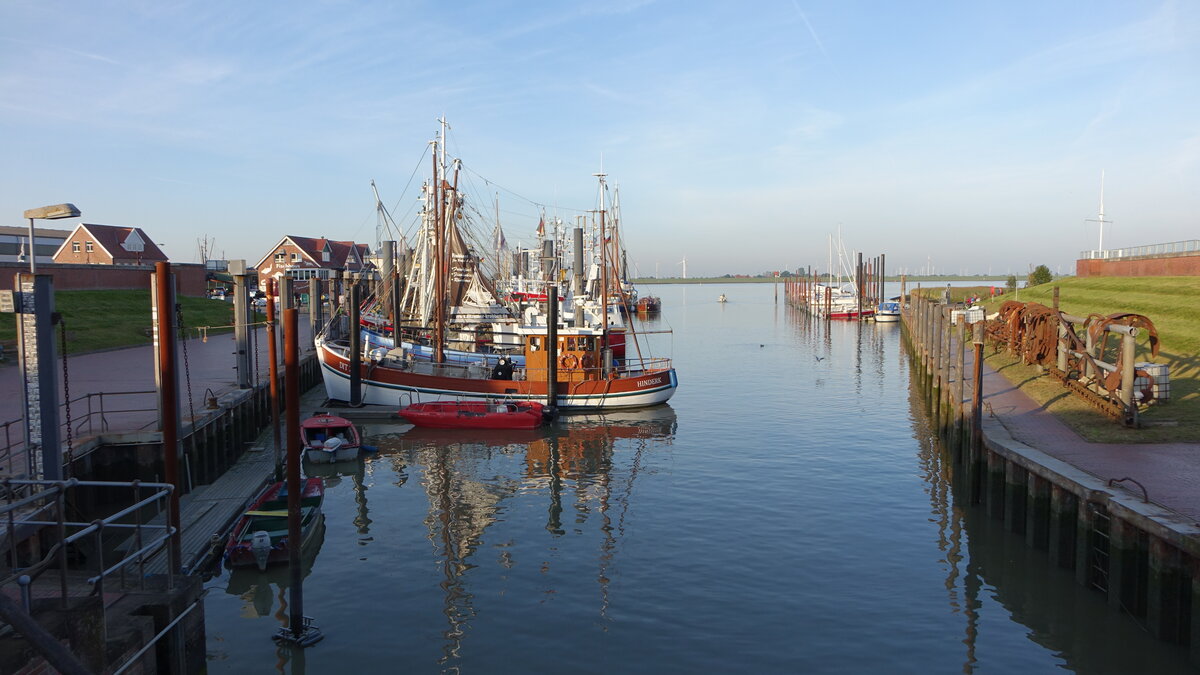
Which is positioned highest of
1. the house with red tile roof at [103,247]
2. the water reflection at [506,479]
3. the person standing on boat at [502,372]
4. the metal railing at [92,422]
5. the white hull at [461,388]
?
the house with red tile roof at [103,247]

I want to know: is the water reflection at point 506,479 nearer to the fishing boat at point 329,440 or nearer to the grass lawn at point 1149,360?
the fishing boat at point 329,440

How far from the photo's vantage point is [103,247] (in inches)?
3012

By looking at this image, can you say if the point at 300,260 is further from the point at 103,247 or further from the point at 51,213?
the point at 51,213

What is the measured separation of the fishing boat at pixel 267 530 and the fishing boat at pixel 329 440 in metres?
6.93

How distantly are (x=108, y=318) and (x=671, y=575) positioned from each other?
4452cm

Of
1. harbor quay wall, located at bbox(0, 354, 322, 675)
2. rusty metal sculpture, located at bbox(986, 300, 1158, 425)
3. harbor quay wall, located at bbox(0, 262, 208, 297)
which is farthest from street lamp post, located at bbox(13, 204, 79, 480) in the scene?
harbor quay wall, located at bbox(0, 262, 208, 297)

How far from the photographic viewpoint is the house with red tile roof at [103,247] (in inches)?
3019

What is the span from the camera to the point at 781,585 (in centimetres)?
1493

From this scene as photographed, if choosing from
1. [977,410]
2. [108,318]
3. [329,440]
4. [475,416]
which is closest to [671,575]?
[977,410]

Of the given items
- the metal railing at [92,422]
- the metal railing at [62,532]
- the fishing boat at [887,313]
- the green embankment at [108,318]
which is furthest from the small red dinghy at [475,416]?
the fishing boat at [887,313]

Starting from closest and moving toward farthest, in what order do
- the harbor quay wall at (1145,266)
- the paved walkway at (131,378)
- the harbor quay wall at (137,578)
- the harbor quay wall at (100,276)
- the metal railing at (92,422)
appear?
the harbor quay wall at (137,578), the metal railing at (92,422), the paved walkway at (131,378), the harbor quay wall at (1145,266), the harbor quay wall at (100,276)

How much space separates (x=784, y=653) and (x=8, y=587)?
10.4 m

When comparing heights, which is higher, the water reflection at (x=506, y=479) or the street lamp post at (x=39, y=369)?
the street lamp post at (x=39, y=369)

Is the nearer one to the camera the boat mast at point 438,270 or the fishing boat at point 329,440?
the fishing boat at point 329,440
